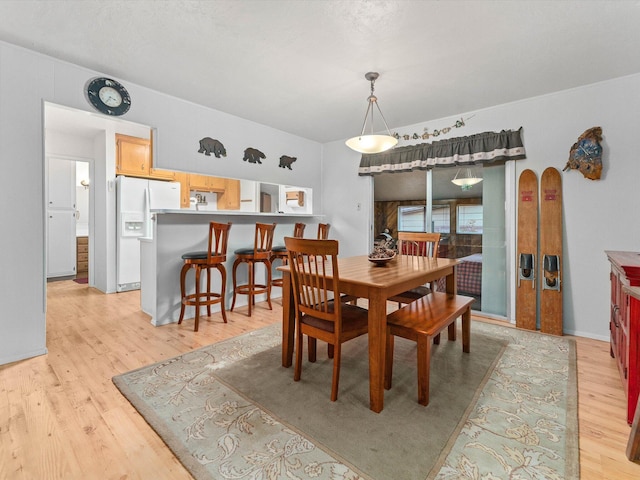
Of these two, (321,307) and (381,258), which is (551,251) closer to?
(381,258)

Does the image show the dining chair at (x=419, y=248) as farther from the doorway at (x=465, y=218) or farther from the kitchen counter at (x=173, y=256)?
the kitchen counter at (x=173, y=256)

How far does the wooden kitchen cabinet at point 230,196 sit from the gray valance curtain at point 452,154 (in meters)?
2.29

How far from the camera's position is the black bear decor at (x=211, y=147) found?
3.78 meters

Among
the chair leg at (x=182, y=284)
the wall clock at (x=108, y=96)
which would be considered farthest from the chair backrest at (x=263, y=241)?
the wall clock at (x=108, y=96)

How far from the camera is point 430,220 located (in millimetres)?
4219

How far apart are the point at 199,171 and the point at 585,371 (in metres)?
4.20

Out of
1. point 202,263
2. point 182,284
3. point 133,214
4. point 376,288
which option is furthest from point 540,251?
point 133,214

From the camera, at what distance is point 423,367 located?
1850 mm

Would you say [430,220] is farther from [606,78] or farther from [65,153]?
[65,153]

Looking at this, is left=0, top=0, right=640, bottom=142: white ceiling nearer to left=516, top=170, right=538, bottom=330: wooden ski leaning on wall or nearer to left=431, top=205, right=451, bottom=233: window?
left=516, top=170, right=538, bottom=330: wooden ski leaning on wall

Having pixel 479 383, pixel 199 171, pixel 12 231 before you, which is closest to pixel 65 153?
pixel 199 171

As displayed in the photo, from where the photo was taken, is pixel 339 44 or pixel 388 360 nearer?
pixel 388 360

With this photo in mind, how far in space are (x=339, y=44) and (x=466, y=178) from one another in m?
2.47

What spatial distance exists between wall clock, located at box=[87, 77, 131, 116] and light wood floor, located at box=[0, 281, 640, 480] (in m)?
2.01
